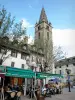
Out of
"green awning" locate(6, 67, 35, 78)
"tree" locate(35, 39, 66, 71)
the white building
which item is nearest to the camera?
"green awning" locate(6, 67, 35, 78)

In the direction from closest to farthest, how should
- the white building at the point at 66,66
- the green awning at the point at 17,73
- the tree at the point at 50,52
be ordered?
the green awning at the point at 17,73 → the tree at the point at 50,52 → the white building at the point at 66,66

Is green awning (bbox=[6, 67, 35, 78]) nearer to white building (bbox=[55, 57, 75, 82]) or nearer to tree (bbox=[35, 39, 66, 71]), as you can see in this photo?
tree (bbox=[35, 39, 66, 71])

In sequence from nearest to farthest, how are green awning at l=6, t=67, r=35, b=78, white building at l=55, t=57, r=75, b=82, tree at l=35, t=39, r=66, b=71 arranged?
green awning at l=6, t=67, r=35, b=78 → tree at l=35, t=39, r=66, b=71 → white building at l=55, t=57, r=75, b=82

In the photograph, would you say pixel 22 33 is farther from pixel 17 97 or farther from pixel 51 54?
pixel 51 54

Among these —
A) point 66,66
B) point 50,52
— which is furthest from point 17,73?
point 66,66

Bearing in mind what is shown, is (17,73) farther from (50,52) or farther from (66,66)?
(66,66)

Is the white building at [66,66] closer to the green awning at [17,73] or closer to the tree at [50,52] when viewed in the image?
the tree at [50,52]

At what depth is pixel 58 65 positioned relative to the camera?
66.7 metres

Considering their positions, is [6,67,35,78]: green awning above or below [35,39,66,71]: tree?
below

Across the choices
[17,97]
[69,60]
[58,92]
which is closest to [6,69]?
[17,97]

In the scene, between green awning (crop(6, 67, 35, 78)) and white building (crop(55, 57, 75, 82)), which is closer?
green awning (crop(6, 67, 35, 78))

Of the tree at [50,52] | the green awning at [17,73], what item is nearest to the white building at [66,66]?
the tree at [50,52]

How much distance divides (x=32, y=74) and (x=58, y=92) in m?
8.52

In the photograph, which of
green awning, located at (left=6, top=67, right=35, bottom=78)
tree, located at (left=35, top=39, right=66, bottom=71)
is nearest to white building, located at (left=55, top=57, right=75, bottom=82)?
tree, located at (left=35, top=39, right=66, bottom=71)
